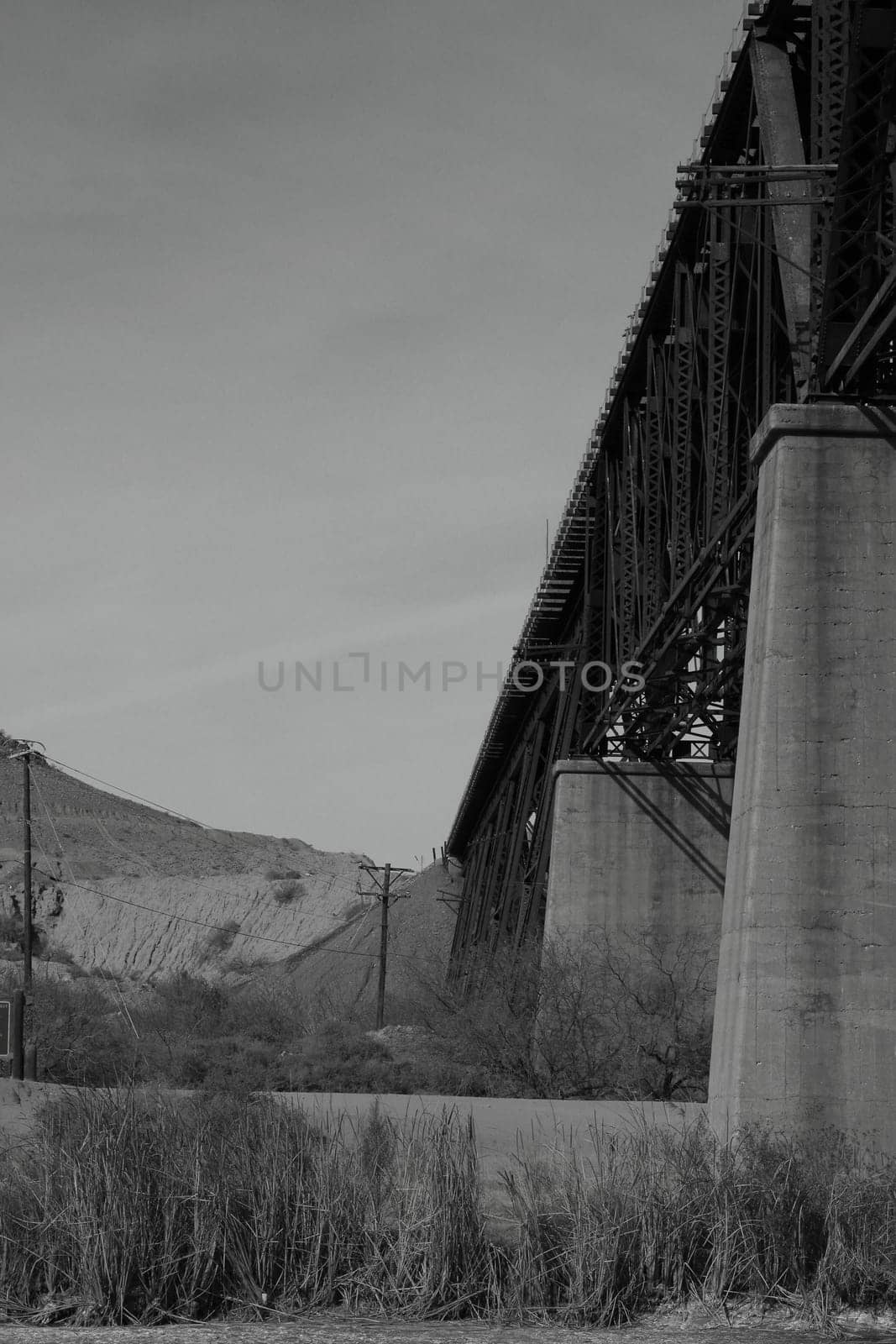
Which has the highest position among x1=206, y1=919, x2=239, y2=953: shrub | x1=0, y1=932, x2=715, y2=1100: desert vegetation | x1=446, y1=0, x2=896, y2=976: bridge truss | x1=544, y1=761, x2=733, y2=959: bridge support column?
x1=446, y1=0, x2=896, y2=976: bridge truss

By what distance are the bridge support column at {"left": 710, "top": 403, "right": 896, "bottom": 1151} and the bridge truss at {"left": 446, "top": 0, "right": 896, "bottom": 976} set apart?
3.45 ft

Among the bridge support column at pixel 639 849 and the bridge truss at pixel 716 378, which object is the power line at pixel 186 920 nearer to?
the bridge truss at pixel 716 378

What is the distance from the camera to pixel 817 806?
15.4 m

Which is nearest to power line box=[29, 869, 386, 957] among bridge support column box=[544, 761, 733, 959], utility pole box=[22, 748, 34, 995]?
utility pole box=[22, 748, 34, 995]

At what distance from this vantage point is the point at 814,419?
53.2ft

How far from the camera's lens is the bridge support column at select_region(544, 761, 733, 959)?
3253 centimetres

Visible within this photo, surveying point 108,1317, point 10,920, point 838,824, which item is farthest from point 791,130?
point 10,920

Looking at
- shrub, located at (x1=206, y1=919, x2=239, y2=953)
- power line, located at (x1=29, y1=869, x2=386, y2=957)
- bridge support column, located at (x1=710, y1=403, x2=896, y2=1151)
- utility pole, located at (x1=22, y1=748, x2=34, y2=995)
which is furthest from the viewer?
shrub, located at (x1=206, y1=919, x2=239, y2=953)

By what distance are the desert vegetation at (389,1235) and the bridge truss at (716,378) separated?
8022 millimetres

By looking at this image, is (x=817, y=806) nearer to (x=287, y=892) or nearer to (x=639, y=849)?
(x=639, y=849)

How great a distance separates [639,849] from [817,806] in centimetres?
1791

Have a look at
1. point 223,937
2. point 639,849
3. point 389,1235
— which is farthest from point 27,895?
point 223,937

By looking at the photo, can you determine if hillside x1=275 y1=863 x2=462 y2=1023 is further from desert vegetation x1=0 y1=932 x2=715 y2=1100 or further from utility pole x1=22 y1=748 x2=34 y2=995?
desert vegetation x1=0 y1=932 x2=715 y2=1100

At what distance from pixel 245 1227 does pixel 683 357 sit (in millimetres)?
16698
